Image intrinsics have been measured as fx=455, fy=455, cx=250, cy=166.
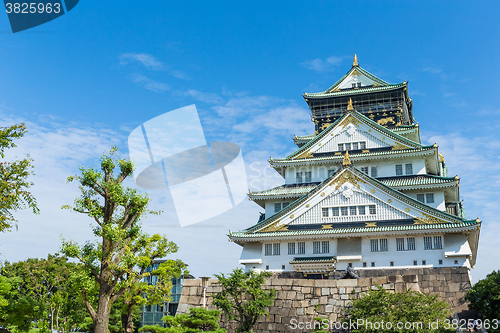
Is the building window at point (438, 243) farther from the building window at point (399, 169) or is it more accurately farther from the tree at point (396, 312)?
the tree at point (396, 312)

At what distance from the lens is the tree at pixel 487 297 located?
20.9 m

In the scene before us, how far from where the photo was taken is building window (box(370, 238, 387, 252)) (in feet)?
108

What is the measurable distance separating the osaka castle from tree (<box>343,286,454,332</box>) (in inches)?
461

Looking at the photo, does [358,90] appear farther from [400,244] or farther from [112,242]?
[112,242]

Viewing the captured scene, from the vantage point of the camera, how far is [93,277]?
20203 mm

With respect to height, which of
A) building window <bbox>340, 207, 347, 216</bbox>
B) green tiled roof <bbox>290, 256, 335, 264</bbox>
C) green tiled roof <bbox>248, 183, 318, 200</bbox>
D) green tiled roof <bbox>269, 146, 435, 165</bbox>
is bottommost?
green tiled roof <bbox>290, 256, 335, 264</bbox>

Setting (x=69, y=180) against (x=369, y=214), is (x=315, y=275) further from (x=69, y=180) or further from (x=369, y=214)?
(x=69, y=180)

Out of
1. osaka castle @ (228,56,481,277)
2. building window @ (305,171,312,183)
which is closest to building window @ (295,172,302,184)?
osaka castle @ (228,56,481,277)

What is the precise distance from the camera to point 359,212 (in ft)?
112

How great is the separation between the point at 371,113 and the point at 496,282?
28.6 metres

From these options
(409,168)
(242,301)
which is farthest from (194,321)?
(409,168)

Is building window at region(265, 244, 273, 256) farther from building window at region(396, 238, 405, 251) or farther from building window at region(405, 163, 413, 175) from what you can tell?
building window at region(405, 163, 413, 175)

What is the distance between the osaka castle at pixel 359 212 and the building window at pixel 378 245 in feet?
0.23

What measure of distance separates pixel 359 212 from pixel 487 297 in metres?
13.3
